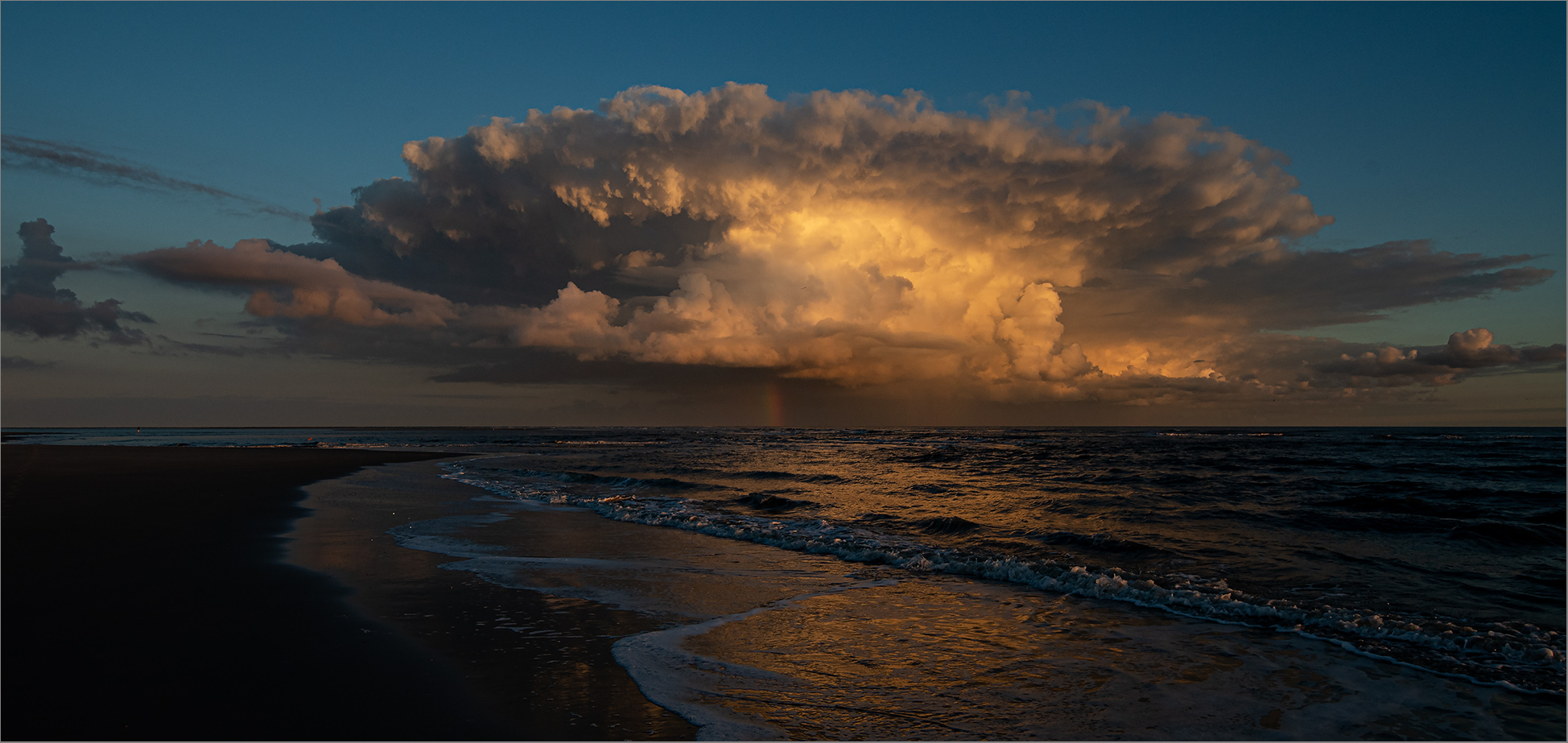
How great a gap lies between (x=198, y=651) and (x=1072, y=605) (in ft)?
33.7

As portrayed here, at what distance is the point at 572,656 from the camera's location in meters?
6.89

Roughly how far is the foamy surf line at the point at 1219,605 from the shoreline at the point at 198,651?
27.2 ft

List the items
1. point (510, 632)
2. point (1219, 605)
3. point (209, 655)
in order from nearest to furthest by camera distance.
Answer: point (209, 655) → point (510, 632) → point (1219, 605)

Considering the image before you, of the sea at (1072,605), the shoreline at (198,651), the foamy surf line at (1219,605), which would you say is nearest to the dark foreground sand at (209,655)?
the shoreline at (198,651)

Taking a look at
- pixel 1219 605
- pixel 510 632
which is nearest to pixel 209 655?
pixel 510 632

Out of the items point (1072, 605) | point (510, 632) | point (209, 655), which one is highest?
point (209, 655)

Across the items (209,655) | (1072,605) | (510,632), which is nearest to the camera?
(209,655)

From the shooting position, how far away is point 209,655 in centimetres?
649

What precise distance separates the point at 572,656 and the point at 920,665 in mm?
3542

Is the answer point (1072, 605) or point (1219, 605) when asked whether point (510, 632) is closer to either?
point (1072, 605)

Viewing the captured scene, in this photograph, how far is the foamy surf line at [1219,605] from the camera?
284 inches

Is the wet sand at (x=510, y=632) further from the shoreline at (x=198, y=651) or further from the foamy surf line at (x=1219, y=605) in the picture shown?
the foamy surf line at (x=1219, y=605)

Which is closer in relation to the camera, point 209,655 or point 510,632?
point 209,655

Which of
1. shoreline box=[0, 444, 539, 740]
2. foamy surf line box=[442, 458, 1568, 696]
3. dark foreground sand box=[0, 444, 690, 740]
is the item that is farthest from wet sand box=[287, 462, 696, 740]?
foamy surf line box=[442, 458, 1568, 696]
